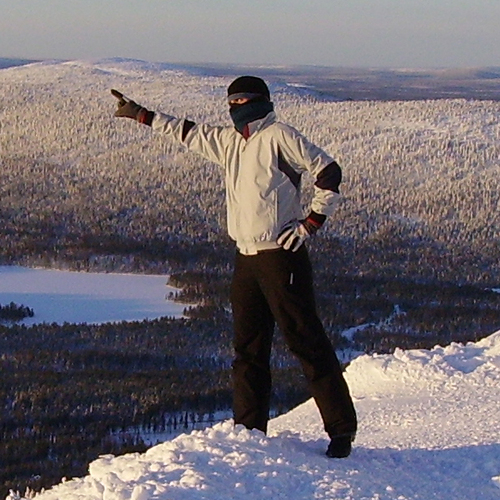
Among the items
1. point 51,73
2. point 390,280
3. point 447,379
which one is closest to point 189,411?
point 447,379

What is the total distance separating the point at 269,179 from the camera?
541 cm

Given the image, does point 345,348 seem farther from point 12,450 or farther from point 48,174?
point 48,174

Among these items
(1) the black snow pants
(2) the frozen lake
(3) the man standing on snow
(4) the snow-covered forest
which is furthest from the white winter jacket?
(4) the snow-covered forest

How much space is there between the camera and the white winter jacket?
5.29 metres

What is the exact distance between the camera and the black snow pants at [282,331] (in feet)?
17.9

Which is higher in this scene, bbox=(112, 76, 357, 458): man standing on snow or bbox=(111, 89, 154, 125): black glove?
bbox=(111, 89, 154, 125): black glove

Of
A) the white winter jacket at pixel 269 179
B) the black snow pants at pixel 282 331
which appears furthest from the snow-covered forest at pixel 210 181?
the white winter jacket at pixel 269 179

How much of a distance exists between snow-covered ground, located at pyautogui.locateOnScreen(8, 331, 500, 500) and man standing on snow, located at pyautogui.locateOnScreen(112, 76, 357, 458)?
0.97ft

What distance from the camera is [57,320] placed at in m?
16.7

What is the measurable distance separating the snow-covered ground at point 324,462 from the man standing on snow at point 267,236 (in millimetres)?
297

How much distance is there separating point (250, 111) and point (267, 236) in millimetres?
682

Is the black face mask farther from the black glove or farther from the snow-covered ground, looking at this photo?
the snow-covered ground

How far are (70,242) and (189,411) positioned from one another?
14052 millimetres

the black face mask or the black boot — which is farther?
the black boot
